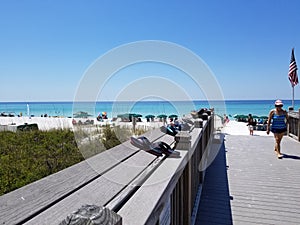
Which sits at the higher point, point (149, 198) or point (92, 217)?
point (92, 217)

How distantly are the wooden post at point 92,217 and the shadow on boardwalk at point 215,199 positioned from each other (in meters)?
2.45

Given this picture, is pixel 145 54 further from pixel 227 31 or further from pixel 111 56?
pixel 227 31

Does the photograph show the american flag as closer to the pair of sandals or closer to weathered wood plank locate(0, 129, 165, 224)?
the pair of sandals

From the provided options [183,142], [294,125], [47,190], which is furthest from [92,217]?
[294,125]

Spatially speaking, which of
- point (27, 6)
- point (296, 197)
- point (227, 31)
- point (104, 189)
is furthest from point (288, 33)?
point (104, 189)

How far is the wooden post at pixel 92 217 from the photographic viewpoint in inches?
21.9

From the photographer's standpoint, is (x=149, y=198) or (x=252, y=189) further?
(x=252, y=189)

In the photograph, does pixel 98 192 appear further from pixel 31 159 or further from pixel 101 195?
pixel 31 159

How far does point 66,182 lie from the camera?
132 cm

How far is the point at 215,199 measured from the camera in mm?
3303

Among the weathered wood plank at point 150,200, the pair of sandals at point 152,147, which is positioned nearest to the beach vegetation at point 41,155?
the pair of sandals at point 152,147

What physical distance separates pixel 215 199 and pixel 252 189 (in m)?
0.74

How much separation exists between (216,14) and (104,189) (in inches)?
324

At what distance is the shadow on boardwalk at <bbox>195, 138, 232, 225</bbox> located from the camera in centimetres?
277
